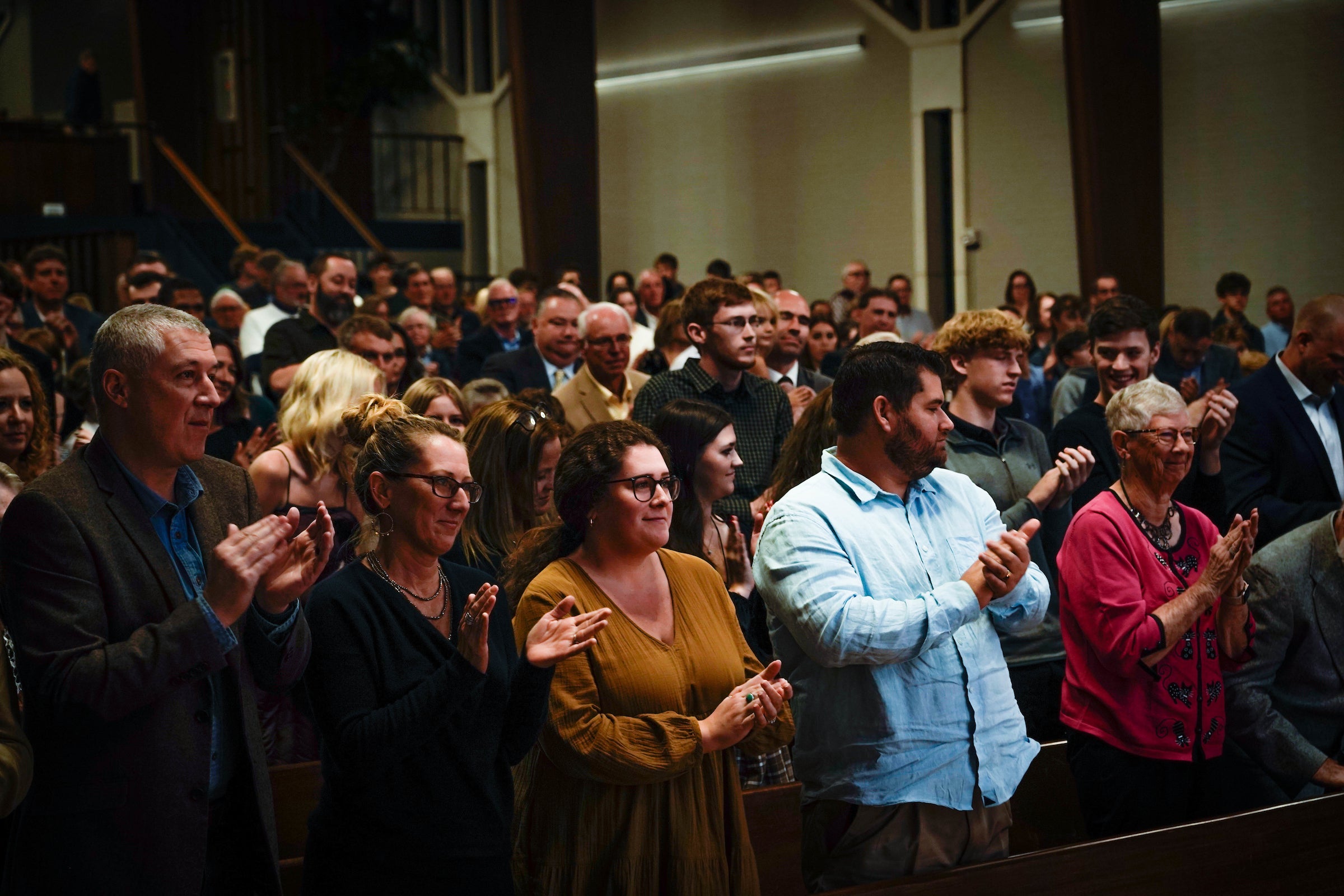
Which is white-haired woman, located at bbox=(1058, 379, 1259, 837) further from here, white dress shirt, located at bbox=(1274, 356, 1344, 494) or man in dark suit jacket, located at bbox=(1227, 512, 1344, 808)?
white dress shirt, located at bbox=(1274, 356, 1344, 494)

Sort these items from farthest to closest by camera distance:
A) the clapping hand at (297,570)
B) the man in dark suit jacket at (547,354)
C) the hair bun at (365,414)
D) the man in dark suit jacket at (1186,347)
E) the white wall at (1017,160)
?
the white wall at (1017,160) → the man in dark suit jacket at (1186,347) → the man in dark suit jacket at (547,354) → the hair bun at (365,414) → the clapping hand at (297,570)

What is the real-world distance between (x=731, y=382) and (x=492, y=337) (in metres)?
2.82

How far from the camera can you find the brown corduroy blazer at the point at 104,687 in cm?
199

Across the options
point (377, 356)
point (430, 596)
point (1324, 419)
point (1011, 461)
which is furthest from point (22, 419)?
point (1324, 419)

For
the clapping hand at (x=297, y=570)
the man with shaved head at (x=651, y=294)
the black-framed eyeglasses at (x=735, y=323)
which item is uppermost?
the man with shaved head at (x=651, y=294)

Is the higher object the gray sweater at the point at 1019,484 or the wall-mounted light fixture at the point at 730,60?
the wall-mounted light fixture at the point at 730,60

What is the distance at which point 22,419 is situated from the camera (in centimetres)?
345

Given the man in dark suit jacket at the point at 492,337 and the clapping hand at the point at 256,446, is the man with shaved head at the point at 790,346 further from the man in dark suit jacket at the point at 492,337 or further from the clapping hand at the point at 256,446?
the clapping hand at the point at 256,446

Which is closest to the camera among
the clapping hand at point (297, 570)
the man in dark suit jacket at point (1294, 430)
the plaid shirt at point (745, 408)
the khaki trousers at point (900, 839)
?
the clapping hand at point (297, 570)

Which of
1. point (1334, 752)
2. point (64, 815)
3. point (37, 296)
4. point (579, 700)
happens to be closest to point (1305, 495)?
point (1334, 752)

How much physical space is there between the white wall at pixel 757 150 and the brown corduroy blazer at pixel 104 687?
37.2ft

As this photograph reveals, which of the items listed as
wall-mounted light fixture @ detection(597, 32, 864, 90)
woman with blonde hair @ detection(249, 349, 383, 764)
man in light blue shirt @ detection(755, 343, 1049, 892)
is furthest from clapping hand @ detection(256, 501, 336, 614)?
wall-mounted light fixture @ detection(597, 32, 864, 90)

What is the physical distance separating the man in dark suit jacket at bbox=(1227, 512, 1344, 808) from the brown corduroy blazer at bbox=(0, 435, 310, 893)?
88.2 inches

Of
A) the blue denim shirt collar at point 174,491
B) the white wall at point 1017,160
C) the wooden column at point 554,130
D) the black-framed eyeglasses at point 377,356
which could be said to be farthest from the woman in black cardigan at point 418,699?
the white wall at point 1017,160
